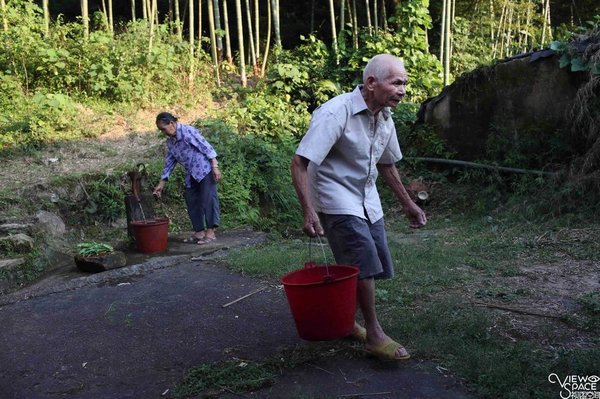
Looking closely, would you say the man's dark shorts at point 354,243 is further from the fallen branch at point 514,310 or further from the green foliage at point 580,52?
the green foliage at point 580,52

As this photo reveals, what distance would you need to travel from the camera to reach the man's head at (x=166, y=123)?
6418 millimetres

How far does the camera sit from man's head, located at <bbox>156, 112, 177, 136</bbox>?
21.1 feet

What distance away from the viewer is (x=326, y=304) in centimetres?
314

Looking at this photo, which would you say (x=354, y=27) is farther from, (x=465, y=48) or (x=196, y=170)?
(x=196, y=170)

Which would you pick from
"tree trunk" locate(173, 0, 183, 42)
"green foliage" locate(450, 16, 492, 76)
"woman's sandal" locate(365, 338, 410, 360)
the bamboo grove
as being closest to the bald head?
"woman's sandal" locate(365, 338, 410, 360)

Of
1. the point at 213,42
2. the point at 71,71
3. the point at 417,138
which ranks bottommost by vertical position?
the point at 417,138

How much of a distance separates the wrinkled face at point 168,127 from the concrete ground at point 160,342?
1596 mm

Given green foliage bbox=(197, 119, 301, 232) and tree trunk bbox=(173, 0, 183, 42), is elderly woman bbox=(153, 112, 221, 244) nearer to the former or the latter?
green foliage bbox=(197, 119, 301, 232)

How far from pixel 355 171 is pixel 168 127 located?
361 cm

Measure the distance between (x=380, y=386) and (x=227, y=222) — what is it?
5.06 meters

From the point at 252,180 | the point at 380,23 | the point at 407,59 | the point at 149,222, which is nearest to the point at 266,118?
the point at 252,180

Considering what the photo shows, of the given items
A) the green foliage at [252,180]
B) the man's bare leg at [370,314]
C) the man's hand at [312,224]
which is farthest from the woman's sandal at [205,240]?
the man's hand at [312,224]

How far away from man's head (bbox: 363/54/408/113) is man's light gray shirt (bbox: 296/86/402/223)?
0.09m

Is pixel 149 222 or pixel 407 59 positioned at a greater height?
pixel 407 59
